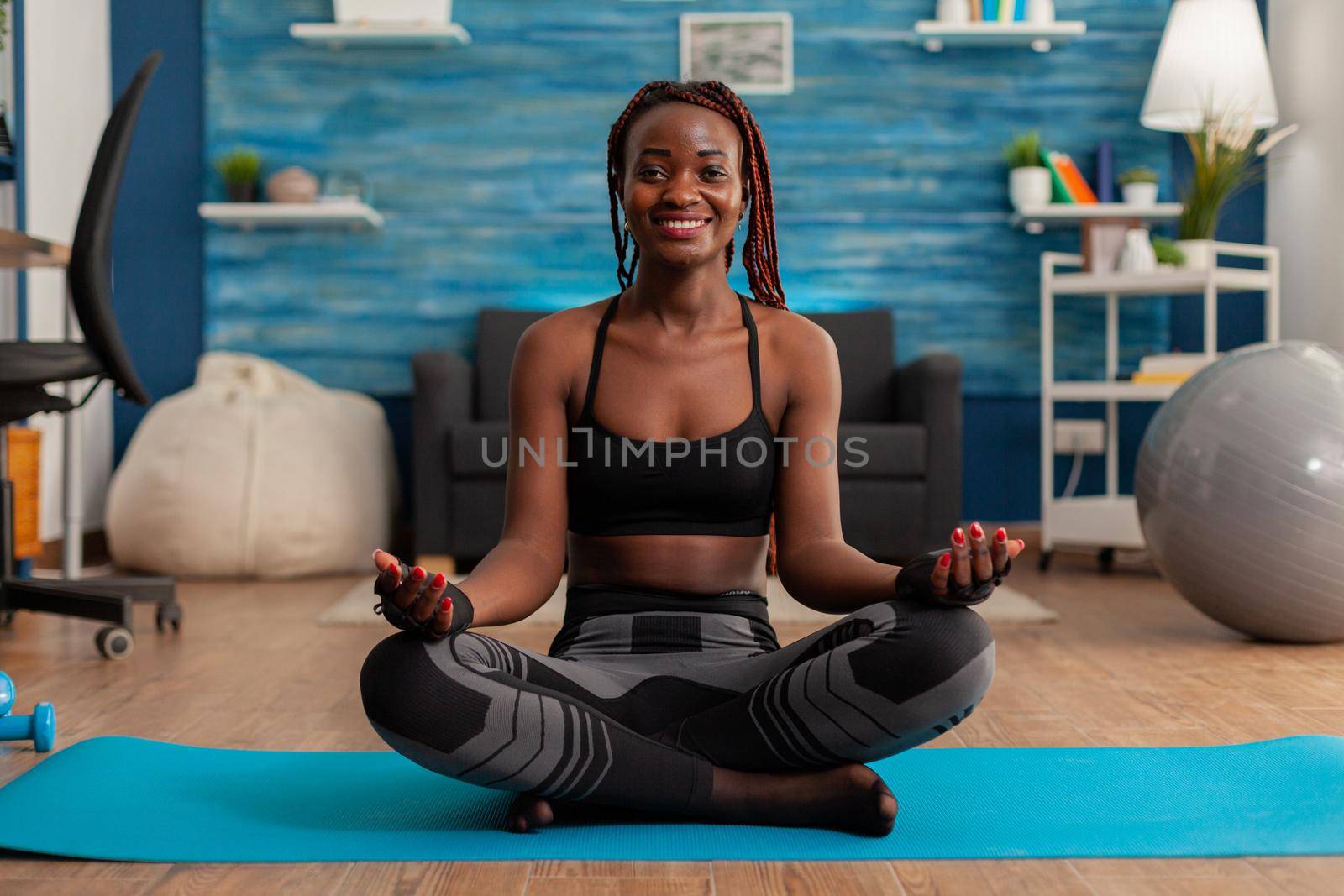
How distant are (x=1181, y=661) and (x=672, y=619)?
4.49 feet

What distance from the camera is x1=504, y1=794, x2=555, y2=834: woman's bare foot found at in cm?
141

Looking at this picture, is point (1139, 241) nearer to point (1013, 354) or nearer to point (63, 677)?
point (1013, 354)

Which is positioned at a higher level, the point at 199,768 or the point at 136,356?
the point at 136,356

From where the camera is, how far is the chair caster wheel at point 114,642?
8.42 feet

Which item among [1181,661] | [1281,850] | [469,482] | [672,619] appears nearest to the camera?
[1281,850]

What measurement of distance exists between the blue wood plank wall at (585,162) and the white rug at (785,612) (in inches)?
57.8

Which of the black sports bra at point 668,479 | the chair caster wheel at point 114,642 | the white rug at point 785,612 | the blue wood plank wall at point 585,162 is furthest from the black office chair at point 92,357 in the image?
the blue wood plank wall at point 585,162

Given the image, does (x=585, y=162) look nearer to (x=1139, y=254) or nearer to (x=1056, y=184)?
(x=1056, y=184)

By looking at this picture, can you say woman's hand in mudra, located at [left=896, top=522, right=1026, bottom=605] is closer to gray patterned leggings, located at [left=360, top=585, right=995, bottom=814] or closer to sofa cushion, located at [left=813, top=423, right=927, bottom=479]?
gray patterned leggings, located at [left=360, top=585, right=995, bottom=814]

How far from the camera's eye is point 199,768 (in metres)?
1.67

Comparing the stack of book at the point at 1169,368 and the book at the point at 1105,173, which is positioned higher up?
the book at the point at 1105,173

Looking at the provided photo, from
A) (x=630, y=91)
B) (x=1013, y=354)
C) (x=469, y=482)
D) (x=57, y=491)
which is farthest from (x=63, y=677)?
(x=1013, y=354)

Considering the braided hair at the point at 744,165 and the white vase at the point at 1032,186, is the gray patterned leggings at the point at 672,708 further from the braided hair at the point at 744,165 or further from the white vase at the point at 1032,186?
the white vase at the point at 1032,186

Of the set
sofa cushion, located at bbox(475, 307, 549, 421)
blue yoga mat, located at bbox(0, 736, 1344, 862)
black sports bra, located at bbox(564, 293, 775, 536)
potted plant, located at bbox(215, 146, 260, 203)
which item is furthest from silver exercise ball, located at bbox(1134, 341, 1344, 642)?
potted plant, located at bbox(215, 146, 260, 203)
